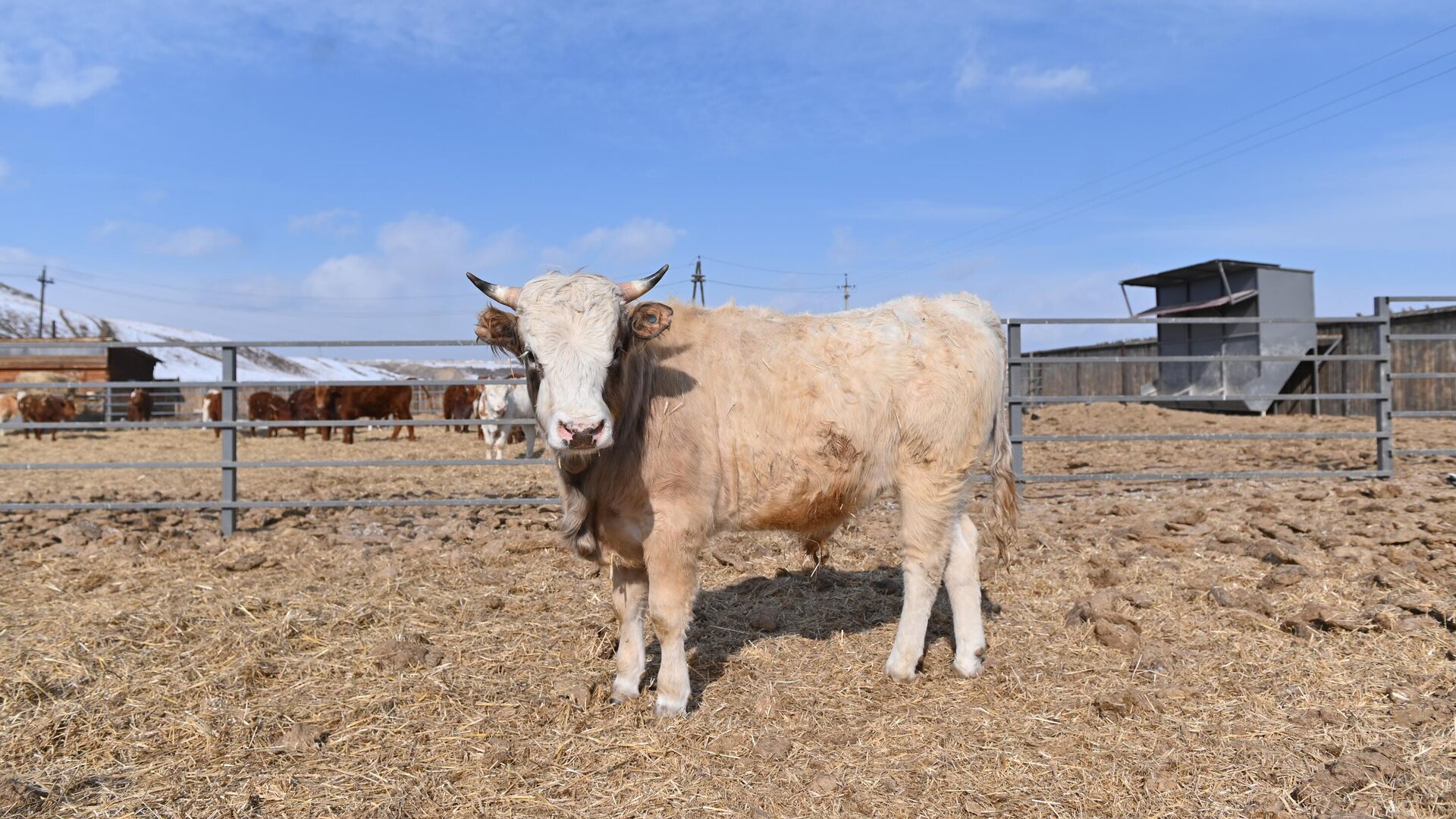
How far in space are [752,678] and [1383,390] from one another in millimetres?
8100

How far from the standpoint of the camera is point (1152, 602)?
5.05 metres

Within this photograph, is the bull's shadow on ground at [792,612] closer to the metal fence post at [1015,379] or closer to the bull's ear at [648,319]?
the bull's ear at [648,319]

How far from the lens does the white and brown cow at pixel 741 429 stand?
372 cm

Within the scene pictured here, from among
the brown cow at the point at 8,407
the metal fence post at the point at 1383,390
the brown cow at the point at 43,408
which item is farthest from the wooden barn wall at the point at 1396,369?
the brown cow at the point at 8,407

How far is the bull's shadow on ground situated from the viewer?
471cm

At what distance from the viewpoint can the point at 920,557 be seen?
432cm

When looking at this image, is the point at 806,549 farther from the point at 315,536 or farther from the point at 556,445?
the point at 315,536

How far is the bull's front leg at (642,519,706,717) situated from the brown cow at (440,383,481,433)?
17.5 m

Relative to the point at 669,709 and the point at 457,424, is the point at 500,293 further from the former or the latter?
the point at 457,424

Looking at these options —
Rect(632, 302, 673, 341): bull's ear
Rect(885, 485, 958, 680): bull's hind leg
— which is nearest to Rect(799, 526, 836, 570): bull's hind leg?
Rect(885, 485, 958, 680): bull's hind leg

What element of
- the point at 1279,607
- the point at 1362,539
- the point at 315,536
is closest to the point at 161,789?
the point at 315,536

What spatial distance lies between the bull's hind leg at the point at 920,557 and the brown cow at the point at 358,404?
1874 cm

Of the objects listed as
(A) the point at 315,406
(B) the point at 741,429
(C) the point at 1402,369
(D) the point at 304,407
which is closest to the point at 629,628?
(B) the point at 741,429

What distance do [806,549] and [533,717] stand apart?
169 centimetres
